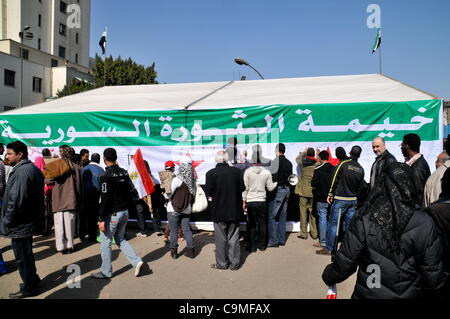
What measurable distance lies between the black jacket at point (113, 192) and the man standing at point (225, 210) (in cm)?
121

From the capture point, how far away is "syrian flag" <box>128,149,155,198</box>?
6.39 m

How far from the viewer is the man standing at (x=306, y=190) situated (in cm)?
641

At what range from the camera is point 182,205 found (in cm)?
543

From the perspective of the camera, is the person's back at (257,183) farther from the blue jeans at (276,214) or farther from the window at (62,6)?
the window at (62,6)

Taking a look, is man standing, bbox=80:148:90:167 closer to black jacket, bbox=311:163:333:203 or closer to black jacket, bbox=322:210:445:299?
black jacket, bbox=311:163:333:203

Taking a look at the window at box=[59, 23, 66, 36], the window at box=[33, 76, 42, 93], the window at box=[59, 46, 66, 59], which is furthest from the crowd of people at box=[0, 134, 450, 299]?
the window at box=[59, 23, 66, 36]

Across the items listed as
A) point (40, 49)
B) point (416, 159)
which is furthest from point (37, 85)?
point (416, 159)

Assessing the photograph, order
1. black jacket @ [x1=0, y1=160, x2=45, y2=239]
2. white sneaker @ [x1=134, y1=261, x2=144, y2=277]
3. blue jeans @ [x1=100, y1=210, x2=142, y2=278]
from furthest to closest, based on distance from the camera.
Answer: white sneaker @ [x1=134, y1=261, x2=144, y2=277]
blue jeans @ [x1=100, y1=210, x2=142, y2=278]
black jacket @ [x1=0, y1=160, x2=45, y2=239]

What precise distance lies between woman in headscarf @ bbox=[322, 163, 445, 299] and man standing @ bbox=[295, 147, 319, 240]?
449cm

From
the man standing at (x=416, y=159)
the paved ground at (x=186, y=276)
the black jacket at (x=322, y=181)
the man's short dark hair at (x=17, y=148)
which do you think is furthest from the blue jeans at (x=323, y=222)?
the man's short dark hair at (x=17, y=148)

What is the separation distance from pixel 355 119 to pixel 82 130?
6.23 meters

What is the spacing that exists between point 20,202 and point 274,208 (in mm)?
4110
